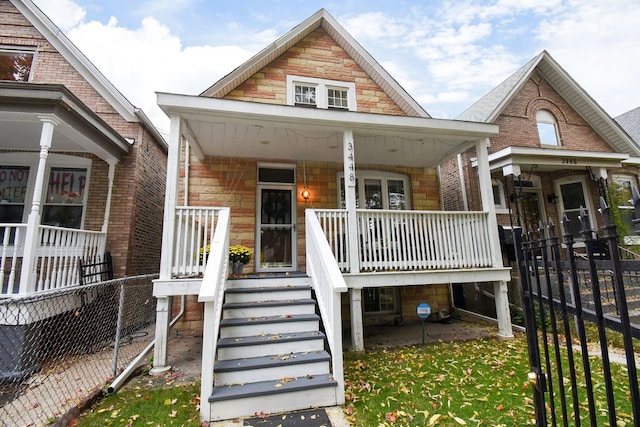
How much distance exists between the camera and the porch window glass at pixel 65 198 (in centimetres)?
616

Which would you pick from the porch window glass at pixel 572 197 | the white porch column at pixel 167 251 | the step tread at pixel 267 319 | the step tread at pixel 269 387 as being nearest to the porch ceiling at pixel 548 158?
the porch window glass at pixel 572 197

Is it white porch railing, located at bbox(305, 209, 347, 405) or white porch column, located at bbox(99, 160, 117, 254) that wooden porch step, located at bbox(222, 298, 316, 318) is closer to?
white porch railing, located at bbox(305, 209, 347, 405)

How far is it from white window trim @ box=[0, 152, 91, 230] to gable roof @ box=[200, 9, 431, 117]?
3298 millimetres

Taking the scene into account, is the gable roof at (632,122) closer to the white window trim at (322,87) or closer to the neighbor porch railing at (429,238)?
the neighbor porch railing at (429,238)

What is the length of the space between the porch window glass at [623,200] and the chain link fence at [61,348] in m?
11.9

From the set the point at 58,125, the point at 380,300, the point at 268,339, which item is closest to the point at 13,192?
the point at 58,125

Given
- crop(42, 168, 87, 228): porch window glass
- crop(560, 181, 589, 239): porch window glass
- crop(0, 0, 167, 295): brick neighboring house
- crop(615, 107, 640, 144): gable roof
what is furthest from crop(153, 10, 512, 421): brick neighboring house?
crop(615, 107, 640, 144): gable roof

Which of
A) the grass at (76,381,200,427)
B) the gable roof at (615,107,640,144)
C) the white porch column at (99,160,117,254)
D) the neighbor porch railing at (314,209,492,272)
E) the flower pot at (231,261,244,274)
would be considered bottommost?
the grass at (76,381,200,427)

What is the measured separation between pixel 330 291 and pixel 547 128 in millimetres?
9865

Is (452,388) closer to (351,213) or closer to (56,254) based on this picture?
(351,213)

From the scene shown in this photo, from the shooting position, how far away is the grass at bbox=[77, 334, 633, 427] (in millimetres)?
2861

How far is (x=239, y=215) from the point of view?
655cm

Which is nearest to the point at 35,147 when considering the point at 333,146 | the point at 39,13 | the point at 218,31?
the point at 39,13

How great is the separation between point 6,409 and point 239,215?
4.28 metres
